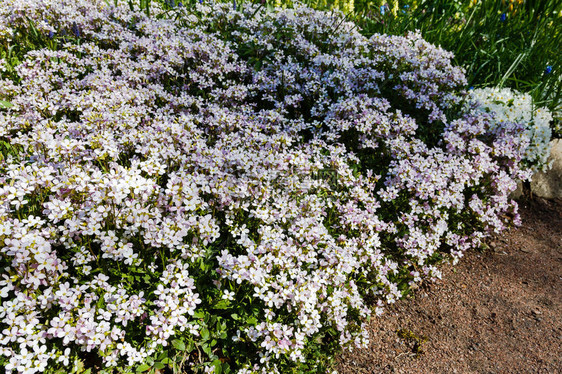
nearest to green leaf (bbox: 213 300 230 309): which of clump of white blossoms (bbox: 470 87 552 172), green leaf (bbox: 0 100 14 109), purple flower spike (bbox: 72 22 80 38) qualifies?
green leaf (bbox: 0 100 14 109)

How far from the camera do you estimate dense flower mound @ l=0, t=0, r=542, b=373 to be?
2.54 metres

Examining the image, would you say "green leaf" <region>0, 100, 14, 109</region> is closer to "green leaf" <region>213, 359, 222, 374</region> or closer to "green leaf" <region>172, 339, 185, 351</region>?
"green leaf" <region>172, 339, 185, 351</region>

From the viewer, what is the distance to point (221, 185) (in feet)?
10.3

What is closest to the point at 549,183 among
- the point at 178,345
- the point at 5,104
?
the point at 178,345

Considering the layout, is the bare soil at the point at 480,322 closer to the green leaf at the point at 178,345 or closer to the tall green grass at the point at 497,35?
the green leaf at the point at 178,345

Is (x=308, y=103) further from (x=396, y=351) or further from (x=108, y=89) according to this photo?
(x=396, y=351)

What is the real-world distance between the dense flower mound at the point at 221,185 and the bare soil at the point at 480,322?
25 cm

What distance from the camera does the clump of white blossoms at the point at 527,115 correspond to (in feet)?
17.1

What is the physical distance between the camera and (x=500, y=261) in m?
4.41

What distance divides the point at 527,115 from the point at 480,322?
10.7 feet

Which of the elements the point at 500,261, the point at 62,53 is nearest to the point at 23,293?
the point at 62,53

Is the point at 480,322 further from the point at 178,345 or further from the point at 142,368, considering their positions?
the point at 142,368

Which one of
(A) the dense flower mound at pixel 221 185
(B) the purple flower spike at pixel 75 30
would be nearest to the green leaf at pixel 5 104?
(A) the dense flower mound at pixel 221 185

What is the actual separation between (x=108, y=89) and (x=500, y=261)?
188 inches
